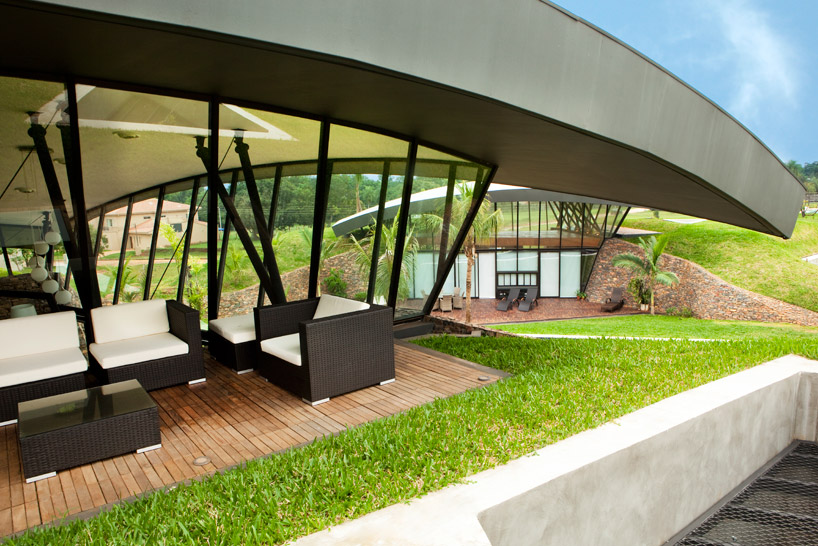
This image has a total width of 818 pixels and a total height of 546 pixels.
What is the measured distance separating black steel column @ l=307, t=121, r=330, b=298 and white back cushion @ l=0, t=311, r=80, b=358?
311 centimetres

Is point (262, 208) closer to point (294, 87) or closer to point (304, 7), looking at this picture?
point (294, 87)

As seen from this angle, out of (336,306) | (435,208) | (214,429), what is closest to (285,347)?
(336,306)

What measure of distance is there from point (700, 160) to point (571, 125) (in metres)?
2.62

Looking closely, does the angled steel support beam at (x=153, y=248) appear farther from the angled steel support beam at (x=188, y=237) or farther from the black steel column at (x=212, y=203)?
the black steel column at (x=212, y=203)

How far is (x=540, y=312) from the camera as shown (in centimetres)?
2573

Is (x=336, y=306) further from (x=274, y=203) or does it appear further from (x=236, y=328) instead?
(x=274, y=203)

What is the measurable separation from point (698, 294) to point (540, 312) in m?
7.36

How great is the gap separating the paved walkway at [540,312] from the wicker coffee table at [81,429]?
20.1 m

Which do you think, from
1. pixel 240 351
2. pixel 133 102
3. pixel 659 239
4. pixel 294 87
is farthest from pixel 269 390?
pixel 659 239

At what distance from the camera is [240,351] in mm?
6125

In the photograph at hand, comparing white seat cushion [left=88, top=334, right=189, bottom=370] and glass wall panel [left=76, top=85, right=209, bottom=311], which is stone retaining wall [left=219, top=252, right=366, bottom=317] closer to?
glass wall panel [left=76, top=85, right=209, bottom=311]

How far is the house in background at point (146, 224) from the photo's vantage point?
644cm

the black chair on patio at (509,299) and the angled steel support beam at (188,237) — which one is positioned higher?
the angled steel support beam at (188,237)

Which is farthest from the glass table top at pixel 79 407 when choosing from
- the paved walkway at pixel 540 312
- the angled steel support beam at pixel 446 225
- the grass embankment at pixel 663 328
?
the paved walkway at pixel 540 312
